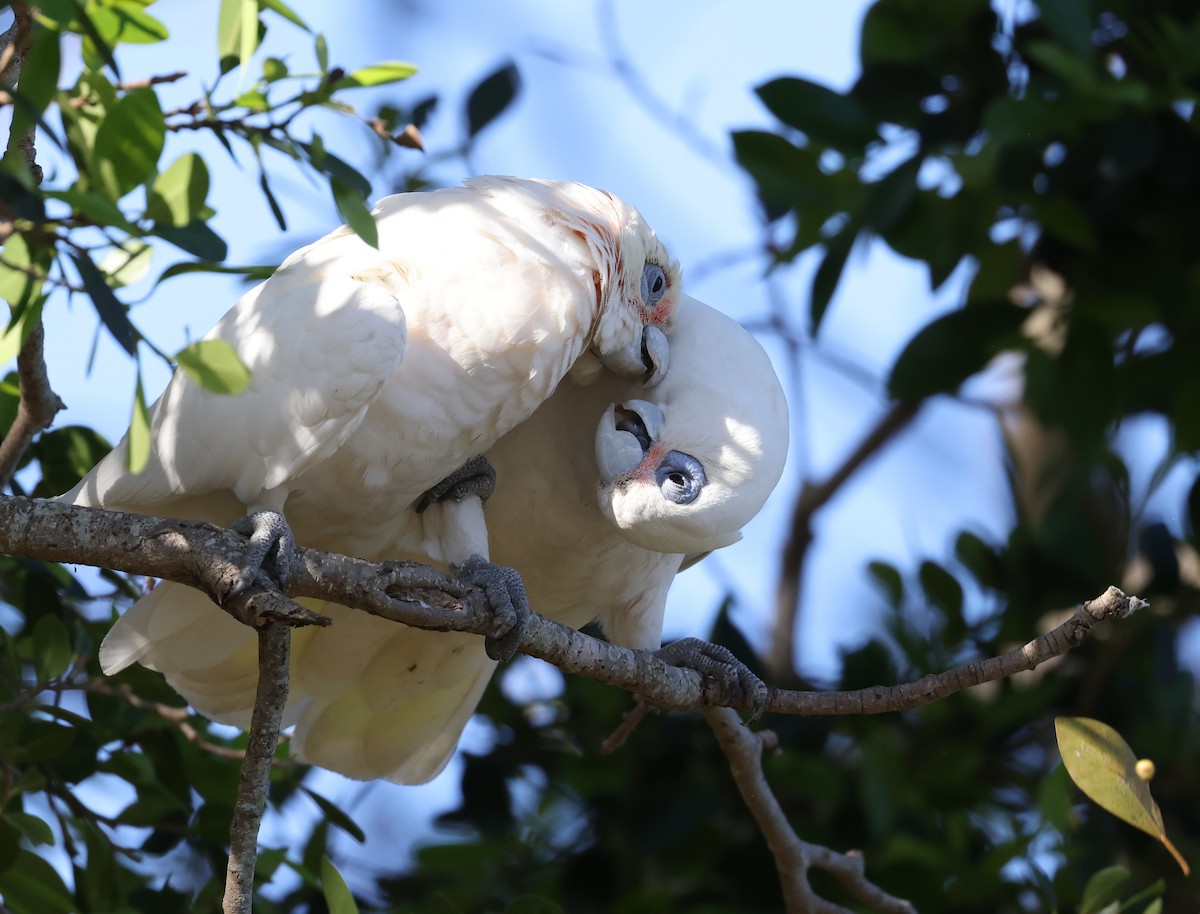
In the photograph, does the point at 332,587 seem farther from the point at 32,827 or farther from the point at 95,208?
the point at 32,827

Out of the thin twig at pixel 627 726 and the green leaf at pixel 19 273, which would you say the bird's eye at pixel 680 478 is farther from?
the green leaf at pixel 19 273

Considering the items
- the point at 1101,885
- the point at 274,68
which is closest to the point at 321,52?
the point at 274,68

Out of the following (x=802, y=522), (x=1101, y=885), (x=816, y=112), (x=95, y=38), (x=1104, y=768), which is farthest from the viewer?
(x=802, y=522)

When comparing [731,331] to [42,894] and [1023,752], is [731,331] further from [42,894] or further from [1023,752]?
[1023,752]

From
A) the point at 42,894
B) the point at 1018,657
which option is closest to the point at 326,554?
the point at 42,894

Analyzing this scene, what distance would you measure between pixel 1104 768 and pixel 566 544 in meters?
0.83

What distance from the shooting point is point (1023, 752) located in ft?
10.1

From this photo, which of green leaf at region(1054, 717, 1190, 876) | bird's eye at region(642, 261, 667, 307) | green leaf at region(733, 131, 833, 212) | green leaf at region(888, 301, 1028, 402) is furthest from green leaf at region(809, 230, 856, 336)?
green leaf at region(1054, 717, 1190, 876)

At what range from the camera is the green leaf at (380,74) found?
150cm

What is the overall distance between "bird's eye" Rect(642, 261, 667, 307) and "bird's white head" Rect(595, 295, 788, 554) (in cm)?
9

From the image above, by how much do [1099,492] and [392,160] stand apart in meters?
1.96

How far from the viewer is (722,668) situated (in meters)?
1.91

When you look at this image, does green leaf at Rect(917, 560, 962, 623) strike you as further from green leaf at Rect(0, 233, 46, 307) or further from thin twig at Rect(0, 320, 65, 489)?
green leaf at Rect(0, 233, 46, 307)

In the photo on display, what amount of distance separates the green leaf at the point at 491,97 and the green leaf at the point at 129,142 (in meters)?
1.65
